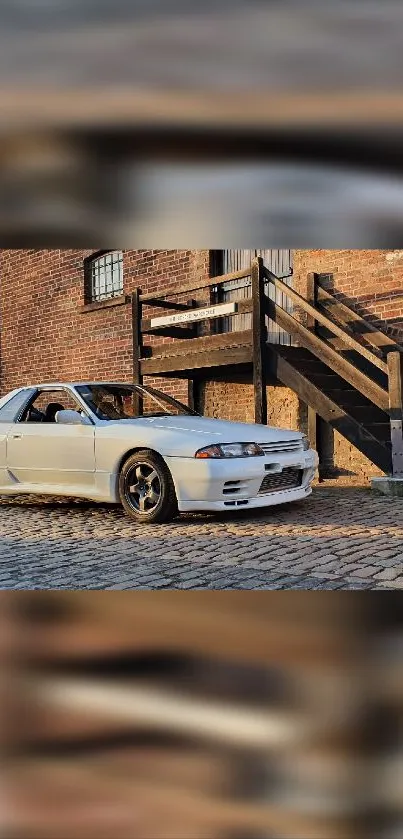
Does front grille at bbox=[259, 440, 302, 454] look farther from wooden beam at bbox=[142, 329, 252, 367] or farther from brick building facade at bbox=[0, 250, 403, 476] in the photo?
brick building facade at bbox=[0, 250, 403, 476]

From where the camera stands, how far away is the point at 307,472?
6156 mm

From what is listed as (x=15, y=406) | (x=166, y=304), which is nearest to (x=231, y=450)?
(x=15, y=406)

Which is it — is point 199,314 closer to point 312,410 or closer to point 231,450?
point 312,410

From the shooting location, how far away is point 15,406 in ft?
22.3

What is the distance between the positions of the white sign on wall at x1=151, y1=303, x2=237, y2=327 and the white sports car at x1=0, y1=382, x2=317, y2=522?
73.0 inches

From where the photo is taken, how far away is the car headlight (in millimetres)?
5422

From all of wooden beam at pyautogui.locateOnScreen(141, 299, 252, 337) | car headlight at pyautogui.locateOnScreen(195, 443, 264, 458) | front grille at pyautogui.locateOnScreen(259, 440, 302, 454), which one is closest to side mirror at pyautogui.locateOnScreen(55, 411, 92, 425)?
car headlight at pyautogui.locateOnScreen(195, 443, 264, 458)

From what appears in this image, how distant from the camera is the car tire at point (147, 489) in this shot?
5.58 meters

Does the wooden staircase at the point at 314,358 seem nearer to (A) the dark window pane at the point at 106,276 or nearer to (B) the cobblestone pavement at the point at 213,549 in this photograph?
(B) the cobblestone pavement at the point at 213,549

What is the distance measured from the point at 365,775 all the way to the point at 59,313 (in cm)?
1312
